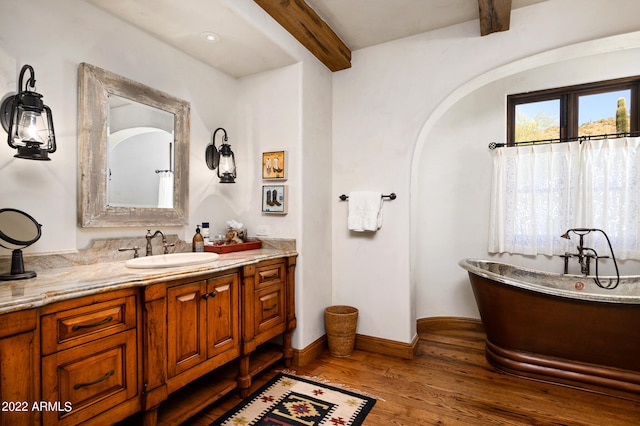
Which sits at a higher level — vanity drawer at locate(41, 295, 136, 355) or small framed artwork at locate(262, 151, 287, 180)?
small framed artwork at locate(262, 151, 287, 180)

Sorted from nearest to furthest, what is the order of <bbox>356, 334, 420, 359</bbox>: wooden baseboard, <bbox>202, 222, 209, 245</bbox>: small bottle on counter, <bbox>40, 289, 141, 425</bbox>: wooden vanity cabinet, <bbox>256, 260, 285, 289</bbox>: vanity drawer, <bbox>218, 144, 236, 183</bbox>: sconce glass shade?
<bbox>40, 289, 141, 425</bbox>: wooden vanity cabinet
<bbox>256, 260, 285, 289</bbox>: vanity drawer
<bbox>202, 222, 209, 245</bbox>: small bottle on counter
<bbox>218, 144, 236, 183</bbox>: sconce glass shade
<bbox>356, 334, 420, 359</bbox>: wooden baseboard

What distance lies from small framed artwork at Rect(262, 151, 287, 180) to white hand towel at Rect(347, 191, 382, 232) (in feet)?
2.20

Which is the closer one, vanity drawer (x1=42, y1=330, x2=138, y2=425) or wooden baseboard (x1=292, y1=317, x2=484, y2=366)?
vanity drawer (x1=42, y1=330, x2=138, y2=425)

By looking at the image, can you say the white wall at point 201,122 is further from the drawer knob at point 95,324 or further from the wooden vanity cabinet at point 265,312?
the drawer knob at point 95,324

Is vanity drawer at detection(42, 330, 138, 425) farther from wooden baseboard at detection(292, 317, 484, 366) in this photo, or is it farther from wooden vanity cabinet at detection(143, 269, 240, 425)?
wooden baseboard at detection(292, 317, 484, 366)

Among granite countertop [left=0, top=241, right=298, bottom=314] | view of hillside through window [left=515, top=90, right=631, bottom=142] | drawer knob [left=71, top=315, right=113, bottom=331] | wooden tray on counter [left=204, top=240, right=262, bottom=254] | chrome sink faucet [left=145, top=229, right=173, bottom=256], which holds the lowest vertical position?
drawer knob [left=71, top=315, right=113, bottom=331]

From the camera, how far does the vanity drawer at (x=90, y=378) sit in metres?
1.21

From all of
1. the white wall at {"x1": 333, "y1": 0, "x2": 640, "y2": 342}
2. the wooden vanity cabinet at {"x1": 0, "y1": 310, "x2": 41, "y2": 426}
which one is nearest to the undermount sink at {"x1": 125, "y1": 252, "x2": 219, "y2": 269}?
the wooden vanity cabinet at {"x1": 0, "y1": 310, "x2": 41, "y2": 426}

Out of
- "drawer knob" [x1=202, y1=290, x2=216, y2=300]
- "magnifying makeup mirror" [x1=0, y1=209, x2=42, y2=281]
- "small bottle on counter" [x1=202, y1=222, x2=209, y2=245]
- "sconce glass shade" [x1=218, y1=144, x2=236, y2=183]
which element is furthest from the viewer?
"sconce glass shade" [x1=218, y1=144, x2=236, y2=183]

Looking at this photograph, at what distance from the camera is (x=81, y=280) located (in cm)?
140

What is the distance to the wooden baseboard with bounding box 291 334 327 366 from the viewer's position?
2610 mm

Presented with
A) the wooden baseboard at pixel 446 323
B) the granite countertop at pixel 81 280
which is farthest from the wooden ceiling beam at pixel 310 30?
the wooden baseboard at pixel 446 323

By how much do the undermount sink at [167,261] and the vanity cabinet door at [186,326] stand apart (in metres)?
0.12

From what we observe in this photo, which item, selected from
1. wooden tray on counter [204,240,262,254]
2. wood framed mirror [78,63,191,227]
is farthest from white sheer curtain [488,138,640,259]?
wood framed mirror [78,63,191,227]
